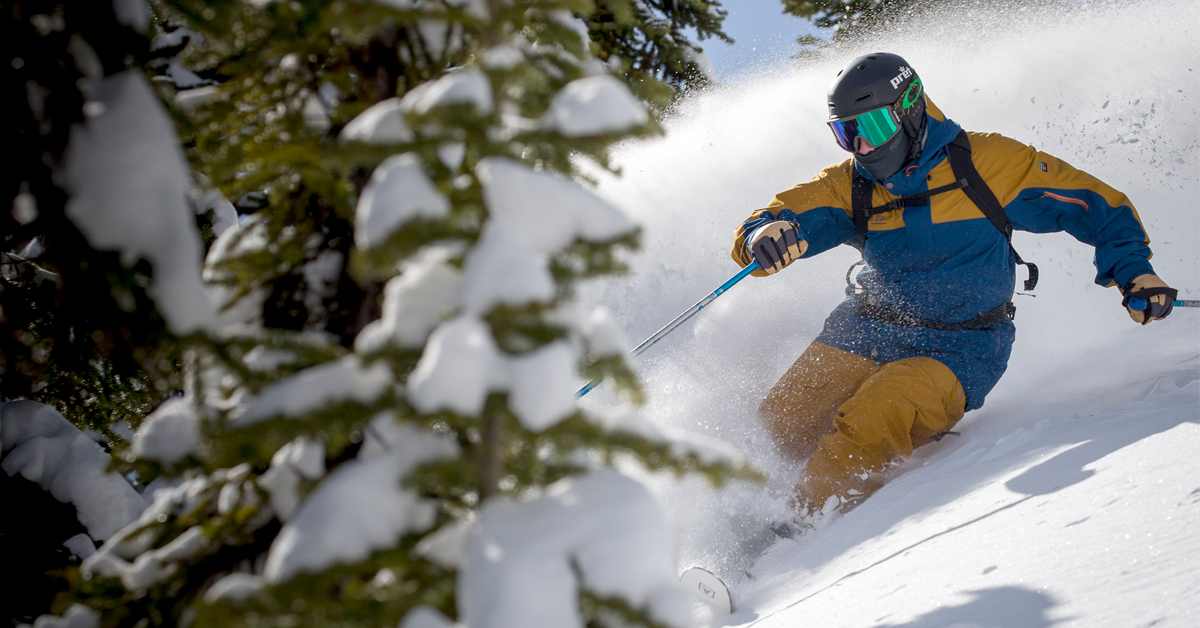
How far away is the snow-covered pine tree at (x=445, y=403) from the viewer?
90cm

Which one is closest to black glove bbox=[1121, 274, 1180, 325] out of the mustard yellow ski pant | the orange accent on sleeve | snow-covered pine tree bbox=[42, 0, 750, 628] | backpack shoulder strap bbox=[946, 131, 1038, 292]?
the orange accent on sleeve

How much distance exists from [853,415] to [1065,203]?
68.3 inches

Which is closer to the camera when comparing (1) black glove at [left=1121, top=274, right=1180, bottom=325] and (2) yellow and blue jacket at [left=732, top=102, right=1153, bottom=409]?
(1) black glove at [left=1121, top=274, right=1180, bottom=325]

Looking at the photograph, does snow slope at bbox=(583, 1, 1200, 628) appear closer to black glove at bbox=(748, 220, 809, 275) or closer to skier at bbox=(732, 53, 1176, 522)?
skier at bbox=(732, 53, 1176, 522)

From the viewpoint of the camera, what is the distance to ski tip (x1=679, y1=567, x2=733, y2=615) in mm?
3051

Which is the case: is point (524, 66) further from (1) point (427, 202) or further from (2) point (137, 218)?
(2) point (137, 218)

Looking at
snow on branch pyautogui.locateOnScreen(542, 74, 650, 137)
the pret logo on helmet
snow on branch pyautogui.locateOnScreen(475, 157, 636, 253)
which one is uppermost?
snow on branch pyautogui.locateOnScreen(542, 74, 650, 137)

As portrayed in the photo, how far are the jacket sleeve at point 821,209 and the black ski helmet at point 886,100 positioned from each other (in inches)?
15.1

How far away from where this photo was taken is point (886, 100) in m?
3.93

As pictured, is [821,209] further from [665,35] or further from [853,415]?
[665,35]

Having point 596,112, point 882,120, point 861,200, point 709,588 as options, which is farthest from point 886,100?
point 596,112

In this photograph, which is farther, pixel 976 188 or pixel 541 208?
pixel 976 188

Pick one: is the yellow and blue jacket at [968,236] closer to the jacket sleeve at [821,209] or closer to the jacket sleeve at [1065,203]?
the jacket sleeve at [1065,203]

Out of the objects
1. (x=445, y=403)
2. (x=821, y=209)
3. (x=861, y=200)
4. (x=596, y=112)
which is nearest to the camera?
(x=445, y=403)
